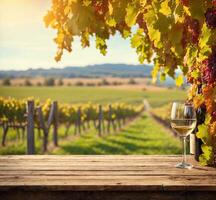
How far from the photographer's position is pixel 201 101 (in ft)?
10.3

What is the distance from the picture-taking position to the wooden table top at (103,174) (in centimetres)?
251

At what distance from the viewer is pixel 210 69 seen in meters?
3.03

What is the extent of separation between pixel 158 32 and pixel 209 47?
47 cm

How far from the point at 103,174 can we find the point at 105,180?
0.17 meters

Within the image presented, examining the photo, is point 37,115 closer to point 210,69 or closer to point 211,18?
point 210,69

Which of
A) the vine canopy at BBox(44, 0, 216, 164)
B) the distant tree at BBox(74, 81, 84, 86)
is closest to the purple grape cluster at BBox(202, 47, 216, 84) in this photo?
the vine canopy at BBox(44, 0, 216, 164)

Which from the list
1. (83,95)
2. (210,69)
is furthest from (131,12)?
(83,95)

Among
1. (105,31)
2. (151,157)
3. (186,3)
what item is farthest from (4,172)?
(105,31)

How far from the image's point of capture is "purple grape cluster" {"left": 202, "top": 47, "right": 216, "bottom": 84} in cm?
299

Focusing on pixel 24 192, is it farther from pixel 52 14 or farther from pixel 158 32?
pixel 52 14

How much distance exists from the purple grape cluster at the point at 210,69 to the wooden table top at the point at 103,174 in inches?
21.5

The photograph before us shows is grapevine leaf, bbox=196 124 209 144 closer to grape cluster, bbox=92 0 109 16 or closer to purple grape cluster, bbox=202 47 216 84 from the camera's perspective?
purple grape cluster, bbox=202 47 216 84

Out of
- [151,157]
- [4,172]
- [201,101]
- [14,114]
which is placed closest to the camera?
[4,172]

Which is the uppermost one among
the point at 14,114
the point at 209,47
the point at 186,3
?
the point at 186,3
